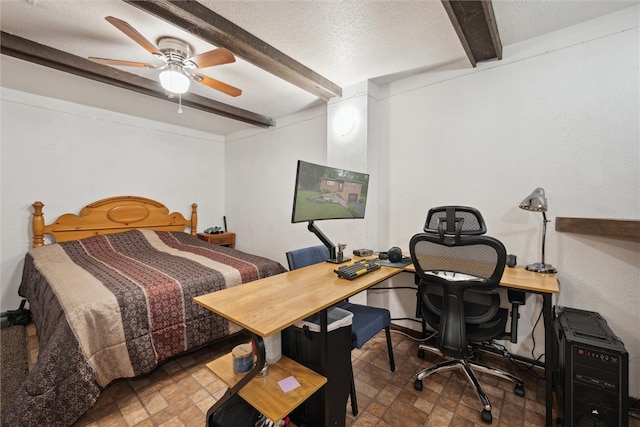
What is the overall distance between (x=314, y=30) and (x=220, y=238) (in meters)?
3.26

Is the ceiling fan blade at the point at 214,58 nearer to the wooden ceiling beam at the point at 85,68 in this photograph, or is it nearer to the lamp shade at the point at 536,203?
the wooden ceiling beam at the point at 85,68

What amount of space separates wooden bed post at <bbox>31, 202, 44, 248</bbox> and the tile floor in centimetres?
141

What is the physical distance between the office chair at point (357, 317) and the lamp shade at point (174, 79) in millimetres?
1556

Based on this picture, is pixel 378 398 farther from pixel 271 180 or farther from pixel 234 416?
pixel 271 180

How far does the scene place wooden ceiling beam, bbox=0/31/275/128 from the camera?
6.31 feet

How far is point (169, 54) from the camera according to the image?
6.47 ft

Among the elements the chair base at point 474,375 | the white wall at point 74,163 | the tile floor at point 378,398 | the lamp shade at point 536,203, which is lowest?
the tile floor at point 378,398

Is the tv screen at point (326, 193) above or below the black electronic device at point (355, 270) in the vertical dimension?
above

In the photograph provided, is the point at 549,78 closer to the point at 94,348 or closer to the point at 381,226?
the point at 381,226

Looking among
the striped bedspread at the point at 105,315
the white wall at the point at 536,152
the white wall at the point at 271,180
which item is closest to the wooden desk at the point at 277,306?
the striped bedspread at the point at 105,315

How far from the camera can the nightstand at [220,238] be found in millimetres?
4110

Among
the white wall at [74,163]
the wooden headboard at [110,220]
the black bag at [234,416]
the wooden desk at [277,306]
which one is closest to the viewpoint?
the wooden desk at [277,306]

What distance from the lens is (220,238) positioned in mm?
4180

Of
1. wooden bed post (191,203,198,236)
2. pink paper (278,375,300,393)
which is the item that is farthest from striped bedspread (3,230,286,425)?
wooden bed post (191,203,198,236)
